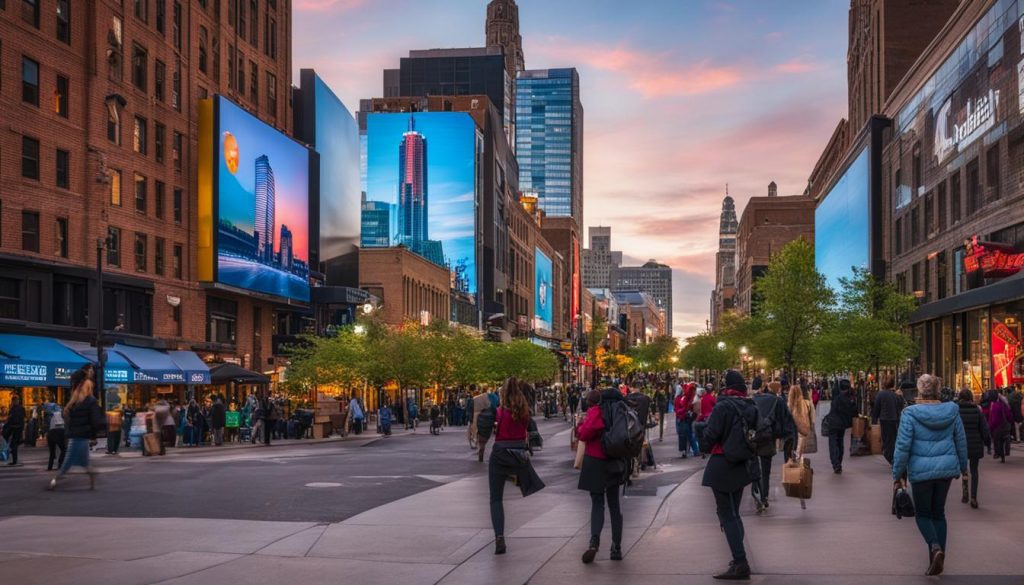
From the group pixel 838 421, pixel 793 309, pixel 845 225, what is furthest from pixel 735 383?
pixel 845 225

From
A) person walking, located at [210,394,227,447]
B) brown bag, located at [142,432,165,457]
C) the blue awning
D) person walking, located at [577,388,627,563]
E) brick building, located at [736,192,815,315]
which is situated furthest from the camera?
brick building, located at [736,192,815,315]

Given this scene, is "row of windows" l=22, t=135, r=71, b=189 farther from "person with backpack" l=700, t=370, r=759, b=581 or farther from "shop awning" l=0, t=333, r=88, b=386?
"person with backpack" l=700, t=370, r=759, b=581

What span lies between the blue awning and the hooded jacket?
1476 inches

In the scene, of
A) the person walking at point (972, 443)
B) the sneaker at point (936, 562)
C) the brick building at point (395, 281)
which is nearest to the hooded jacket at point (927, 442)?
the sneaker at point (936, 562)

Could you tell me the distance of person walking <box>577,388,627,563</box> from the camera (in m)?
11.0

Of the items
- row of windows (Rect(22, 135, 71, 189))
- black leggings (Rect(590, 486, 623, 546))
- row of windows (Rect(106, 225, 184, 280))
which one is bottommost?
black leggings (Rect(590, 486, 623, 546))

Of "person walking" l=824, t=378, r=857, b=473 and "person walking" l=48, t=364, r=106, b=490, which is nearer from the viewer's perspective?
"person walking" l=48, t=364, r=106, b=490

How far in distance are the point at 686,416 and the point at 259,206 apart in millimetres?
33697

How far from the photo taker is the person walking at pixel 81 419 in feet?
57.6

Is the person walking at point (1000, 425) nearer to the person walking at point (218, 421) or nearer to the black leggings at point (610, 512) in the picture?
the black leggings at point (610, 512)

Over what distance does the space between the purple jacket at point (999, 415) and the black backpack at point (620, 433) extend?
15422 millimetres

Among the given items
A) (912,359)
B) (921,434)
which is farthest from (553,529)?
(912,359)

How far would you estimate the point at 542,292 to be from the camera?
469 ft

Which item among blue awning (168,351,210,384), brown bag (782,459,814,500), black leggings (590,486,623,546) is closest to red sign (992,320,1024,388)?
blue awning (168,351,210,384)
